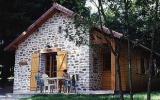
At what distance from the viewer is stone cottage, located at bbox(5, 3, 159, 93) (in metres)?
18.5

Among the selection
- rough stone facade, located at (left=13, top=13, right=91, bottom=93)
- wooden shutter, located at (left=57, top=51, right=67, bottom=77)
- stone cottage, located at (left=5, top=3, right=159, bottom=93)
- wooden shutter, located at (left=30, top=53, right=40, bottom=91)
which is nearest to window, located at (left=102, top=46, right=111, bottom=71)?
stone cottage, located at (left=5, top=3, right=159, bottom=93)

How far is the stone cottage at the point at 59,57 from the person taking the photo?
18453 mm

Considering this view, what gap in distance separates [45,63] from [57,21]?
2533 millimetres

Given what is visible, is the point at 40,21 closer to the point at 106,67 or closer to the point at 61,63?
the point at 61,63

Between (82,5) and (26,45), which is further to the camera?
(26,45)

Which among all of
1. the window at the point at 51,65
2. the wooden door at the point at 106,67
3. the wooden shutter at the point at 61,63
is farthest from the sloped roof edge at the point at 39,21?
the wooden door at the point at 106,67

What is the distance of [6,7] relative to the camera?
25.0m

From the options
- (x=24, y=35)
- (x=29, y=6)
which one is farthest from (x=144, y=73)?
(x=29, y=6)

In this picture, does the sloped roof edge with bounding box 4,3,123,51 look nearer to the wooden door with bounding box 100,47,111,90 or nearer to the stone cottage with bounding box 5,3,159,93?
the stone cottage with bounding box 5,3,159,93

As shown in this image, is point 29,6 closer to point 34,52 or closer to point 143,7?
point 34,52

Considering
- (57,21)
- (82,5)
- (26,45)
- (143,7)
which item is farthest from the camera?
(26,45)

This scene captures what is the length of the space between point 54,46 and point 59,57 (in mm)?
891

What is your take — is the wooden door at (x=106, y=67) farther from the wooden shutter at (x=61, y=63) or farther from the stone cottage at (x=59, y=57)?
the wooden shutter at (x=61, y=63)

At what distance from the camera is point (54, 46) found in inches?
786
